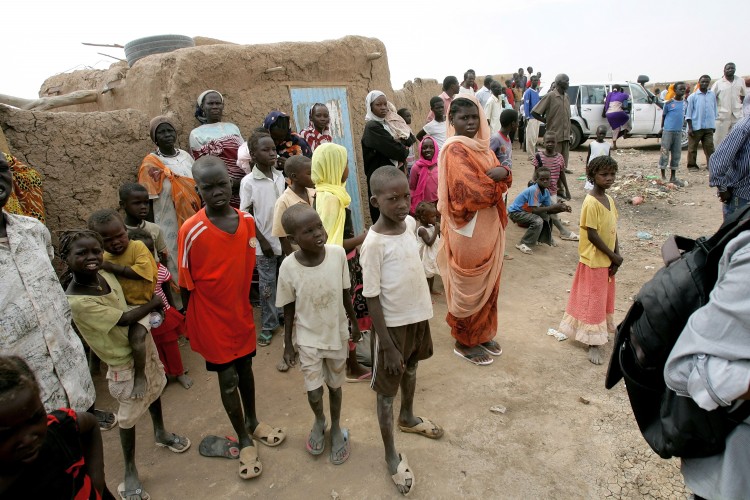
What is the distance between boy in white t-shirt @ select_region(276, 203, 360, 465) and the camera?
92.2 inches

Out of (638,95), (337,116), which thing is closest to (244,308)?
(337,116)

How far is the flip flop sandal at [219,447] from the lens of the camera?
2666mm

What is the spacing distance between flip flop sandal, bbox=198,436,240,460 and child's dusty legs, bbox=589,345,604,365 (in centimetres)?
273

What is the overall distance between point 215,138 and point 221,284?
230 centimetres

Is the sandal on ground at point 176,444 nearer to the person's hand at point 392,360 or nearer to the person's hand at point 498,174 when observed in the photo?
the person's hand at point 392,360

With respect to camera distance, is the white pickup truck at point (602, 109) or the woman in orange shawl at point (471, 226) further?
the white pickup truck at point (602, 109)

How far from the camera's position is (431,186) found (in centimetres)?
511

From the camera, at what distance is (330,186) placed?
3.10 meters

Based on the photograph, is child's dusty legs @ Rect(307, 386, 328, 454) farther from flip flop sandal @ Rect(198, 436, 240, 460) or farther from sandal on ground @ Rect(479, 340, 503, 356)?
sandal on ground @ Rect(479, 340, 503, 356)

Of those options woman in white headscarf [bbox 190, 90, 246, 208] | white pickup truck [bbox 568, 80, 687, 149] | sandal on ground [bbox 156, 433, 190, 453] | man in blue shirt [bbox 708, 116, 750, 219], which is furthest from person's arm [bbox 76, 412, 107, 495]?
white pickup truck [bbox 568, 80, 687, 149]

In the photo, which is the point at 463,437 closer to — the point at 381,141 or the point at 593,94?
the point at 381,141

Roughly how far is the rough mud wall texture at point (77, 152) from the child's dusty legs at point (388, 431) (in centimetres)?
295

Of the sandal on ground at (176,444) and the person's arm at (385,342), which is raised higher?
the person's arm at (385,342)

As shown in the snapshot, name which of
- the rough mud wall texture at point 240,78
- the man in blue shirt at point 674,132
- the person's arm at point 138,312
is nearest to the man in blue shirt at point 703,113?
the man in blue shirt at point 674,132
